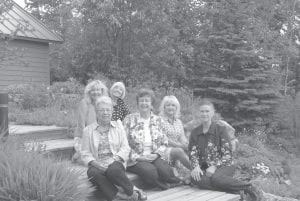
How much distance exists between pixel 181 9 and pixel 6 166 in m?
11.4

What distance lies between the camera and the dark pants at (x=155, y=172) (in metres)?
5.16

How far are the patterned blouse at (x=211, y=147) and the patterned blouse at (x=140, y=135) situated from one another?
0.41 m

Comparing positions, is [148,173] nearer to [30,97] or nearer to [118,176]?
[118,176]

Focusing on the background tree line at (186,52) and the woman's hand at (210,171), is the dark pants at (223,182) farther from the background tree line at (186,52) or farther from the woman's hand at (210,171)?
the background tree line at (186,52)

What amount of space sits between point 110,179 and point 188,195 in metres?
1.03

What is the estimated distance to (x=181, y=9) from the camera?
1436cm

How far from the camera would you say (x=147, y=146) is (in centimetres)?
550

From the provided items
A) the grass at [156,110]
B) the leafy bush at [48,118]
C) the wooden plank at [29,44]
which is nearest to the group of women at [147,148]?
the grass at [156,110]

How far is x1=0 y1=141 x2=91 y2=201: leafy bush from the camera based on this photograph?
3533mm

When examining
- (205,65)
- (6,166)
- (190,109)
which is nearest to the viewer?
(6,166)

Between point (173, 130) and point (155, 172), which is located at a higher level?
point (173, 130)

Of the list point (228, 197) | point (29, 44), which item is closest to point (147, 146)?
point (228, 197)

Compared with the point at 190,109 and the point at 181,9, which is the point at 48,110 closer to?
the point at 190,109

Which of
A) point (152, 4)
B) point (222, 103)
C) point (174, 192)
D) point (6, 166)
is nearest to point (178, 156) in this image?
point (174, 192)
